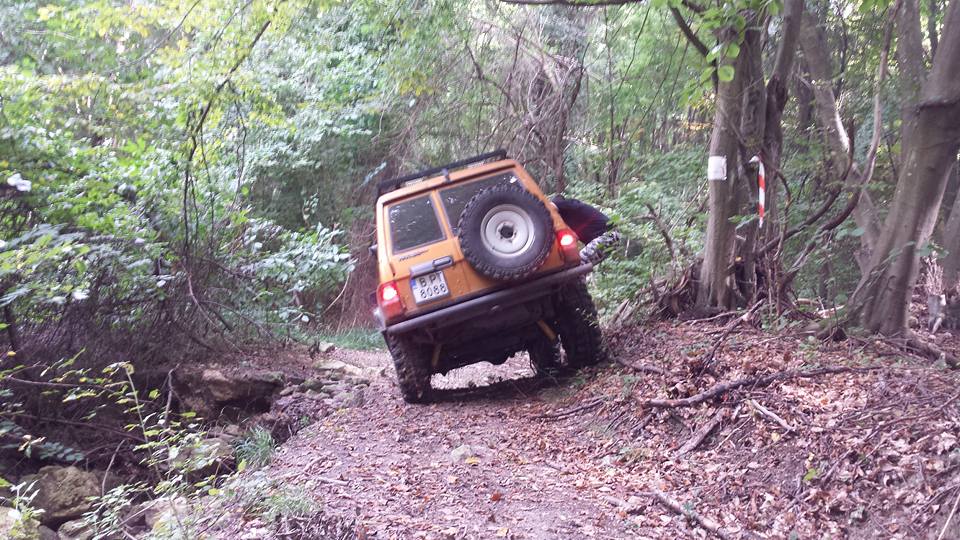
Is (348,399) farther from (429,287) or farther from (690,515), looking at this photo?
(690,515)

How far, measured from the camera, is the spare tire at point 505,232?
704 centimetres

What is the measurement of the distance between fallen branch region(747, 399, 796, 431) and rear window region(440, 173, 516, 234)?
3458 millimetres

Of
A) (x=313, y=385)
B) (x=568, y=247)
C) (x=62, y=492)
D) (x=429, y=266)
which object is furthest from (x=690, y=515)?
(x=313, y=385)

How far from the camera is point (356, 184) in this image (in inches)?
719

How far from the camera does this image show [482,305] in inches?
281

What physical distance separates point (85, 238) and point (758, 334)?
7.07 metres

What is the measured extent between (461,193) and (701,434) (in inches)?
141

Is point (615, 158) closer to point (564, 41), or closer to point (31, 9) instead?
point (564, 41)

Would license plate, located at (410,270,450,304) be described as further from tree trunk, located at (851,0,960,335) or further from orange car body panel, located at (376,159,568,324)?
tree trunk, located at (851,0,960,335)

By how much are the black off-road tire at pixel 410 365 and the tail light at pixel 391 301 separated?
0.33 metres

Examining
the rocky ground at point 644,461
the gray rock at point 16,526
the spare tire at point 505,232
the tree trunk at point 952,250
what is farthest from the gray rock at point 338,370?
the tree trunk at point 952,250

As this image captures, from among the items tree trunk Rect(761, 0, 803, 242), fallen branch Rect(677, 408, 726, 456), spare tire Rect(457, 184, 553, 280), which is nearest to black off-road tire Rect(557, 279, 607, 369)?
spare tire Rect(457, 184, 553, 280)

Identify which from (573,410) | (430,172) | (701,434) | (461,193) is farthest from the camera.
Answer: (430,172)

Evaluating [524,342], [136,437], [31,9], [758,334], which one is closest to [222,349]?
[136,437]
